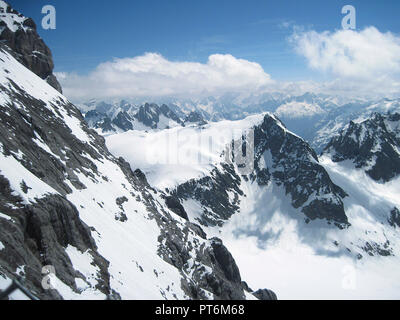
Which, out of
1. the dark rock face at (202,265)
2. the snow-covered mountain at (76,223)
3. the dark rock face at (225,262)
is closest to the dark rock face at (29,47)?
the snow-covered mountain at (76,223)

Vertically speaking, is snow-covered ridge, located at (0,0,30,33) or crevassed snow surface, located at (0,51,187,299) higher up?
snow-covered ridge, located at (0,0,30,33)

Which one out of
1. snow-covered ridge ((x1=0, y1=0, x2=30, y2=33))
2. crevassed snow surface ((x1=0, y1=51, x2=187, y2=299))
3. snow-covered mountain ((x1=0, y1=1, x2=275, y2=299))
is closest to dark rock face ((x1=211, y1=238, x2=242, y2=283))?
snow-covered mountain ((x1=0, y1=1, x2=275, y2=299))

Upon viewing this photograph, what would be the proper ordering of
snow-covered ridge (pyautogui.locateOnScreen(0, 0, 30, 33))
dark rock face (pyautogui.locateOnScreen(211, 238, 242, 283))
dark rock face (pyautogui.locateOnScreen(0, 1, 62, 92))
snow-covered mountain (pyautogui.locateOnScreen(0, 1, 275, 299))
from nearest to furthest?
snow-covered mountain (pyautogui.locateOnScreen(0, 1, 275, 299)) → dark rock face (pyautogui.locateOnScreen(211, 238, 242, 283)) → dark rock face (pyautogui.locateOnScreen(0, 1, 62, 92)) → snow-covered ridge (pyautogui.locateOnScreen(0, 0, 30, 33))

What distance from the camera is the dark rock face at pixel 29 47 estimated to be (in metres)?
108

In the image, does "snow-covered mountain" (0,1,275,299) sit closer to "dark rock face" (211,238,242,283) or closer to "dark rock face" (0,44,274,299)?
"dark rock face" (0,44,274,299)

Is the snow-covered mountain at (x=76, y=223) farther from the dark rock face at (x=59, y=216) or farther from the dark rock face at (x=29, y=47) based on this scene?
the dark rock face at (x=29, y=47)

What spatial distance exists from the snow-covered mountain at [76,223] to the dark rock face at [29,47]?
4.58 m

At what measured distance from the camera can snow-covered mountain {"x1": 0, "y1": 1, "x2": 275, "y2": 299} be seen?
33.2 m

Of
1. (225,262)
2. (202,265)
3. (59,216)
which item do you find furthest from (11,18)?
(225,262)

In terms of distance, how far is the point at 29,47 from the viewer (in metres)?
113

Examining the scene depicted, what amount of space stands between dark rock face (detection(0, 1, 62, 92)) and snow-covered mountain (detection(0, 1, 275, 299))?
458 centimetres

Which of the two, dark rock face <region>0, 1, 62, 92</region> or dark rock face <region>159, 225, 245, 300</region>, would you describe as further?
dark rock face <region>0, 1, 62, 92</region>

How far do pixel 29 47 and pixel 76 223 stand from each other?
95.5 meters
